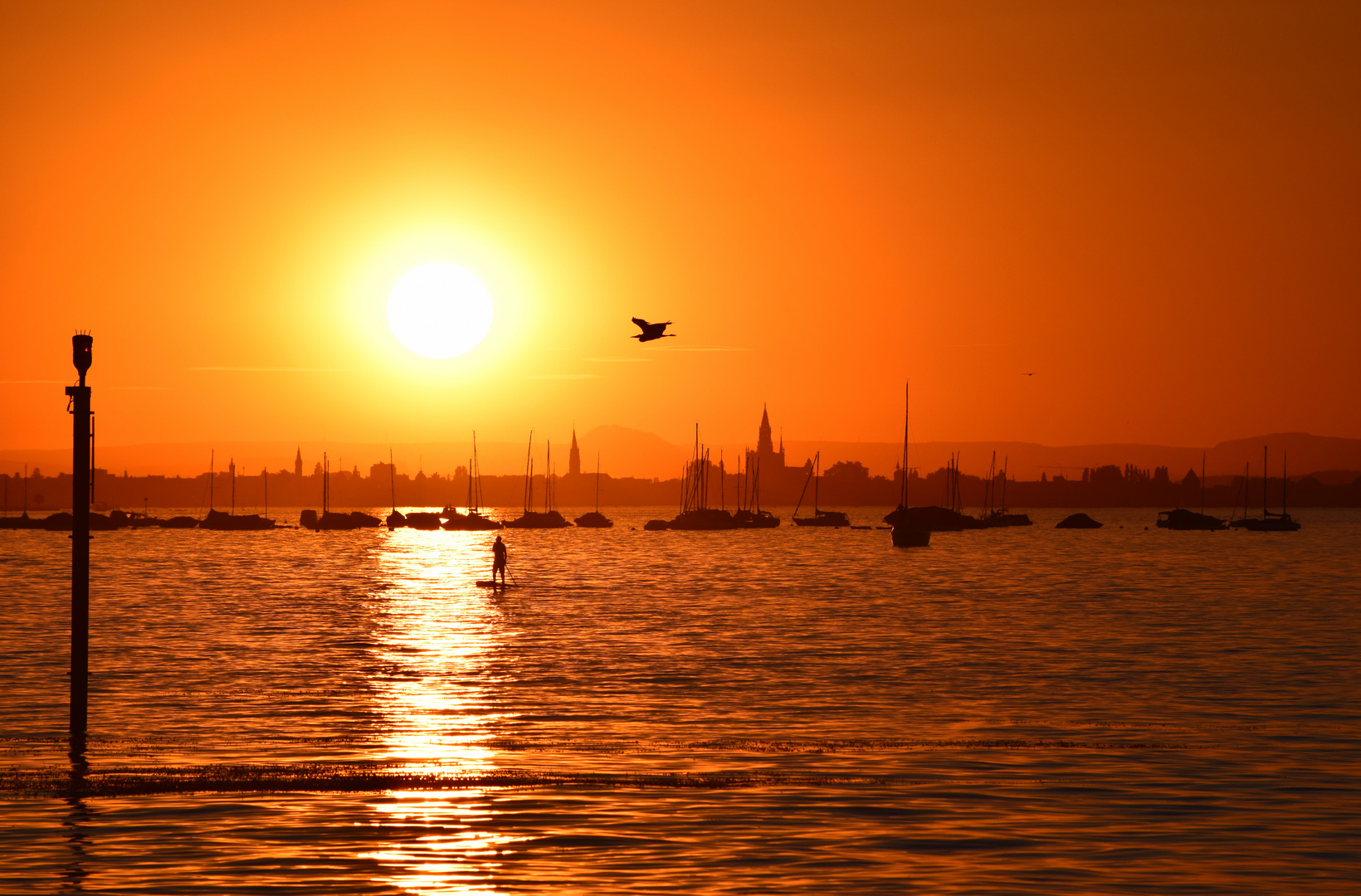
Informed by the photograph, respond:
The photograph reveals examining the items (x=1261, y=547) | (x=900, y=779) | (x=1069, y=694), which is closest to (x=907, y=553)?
(x=1261, y=547)

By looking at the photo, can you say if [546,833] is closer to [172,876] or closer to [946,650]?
[172,876]

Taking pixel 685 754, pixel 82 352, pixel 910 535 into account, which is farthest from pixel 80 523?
pixel 910 535

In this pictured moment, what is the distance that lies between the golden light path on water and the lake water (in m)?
0.11

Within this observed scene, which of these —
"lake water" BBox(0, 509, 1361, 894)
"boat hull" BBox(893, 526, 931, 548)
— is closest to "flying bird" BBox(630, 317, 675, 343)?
"lake water" BBox(0, 509, 1361, 894)

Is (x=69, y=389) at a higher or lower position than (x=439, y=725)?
higher

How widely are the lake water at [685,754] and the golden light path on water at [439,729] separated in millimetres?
110

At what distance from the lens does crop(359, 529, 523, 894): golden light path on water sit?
17203 mm

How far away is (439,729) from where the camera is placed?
2853cm

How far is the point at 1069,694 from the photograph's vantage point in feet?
115

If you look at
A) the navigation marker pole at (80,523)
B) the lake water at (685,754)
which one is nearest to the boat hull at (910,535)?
the lake water at (685,754)

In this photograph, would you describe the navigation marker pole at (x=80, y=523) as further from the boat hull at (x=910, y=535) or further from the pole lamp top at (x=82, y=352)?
the boat hull at (x=910, y=535)

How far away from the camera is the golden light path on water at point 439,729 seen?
1720 centimetres

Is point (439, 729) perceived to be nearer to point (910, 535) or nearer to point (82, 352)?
point (82, 352)

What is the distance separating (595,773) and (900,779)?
4981 millimetres
